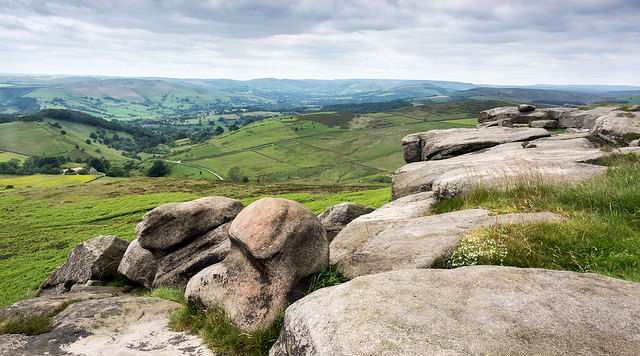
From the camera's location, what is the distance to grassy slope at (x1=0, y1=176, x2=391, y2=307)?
139 ft

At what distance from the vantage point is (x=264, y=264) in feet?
36.8

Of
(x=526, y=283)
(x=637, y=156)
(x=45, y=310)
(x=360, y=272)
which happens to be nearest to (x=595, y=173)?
(x=637, y=156)

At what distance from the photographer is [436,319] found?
6.14 metres

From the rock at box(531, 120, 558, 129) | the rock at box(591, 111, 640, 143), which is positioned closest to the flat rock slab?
the rock at box(591, 111, 640, 143)

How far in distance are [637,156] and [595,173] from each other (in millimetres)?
3096

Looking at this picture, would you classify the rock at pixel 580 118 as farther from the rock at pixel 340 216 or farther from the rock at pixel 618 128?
the rock at pixel 340 216

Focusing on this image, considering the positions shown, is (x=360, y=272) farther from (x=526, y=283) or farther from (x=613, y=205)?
(x=613, y=205)

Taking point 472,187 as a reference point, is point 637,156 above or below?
above

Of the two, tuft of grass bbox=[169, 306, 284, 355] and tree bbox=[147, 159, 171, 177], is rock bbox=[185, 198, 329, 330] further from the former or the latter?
tree bbox=[147, 159, 171, 177]

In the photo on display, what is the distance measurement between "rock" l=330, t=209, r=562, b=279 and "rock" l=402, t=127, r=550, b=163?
790 inches

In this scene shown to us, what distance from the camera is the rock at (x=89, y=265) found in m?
A: 23.2

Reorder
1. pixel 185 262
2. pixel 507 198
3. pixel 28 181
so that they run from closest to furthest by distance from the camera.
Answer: pixel 507 198 → pixel 185 262 → pixel 28 181

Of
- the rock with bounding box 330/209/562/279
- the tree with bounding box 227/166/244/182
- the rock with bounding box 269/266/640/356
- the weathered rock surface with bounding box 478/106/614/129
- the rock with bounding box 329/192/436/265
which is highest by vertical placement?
the weathered rock surface with bounding box 478/106/614/129

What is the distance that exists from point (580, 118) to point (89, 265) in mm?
51099
